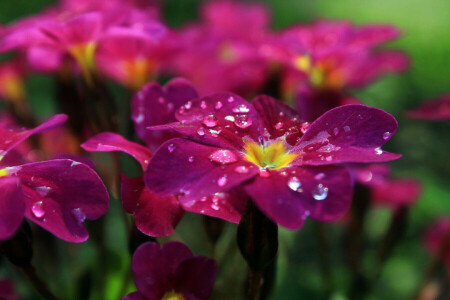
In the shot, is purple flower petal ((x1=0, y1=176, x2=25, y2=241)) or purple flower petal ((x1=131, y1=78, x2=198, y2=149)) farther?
purple flower petal ((x1=131, y1=78, x2=198, y2=149))

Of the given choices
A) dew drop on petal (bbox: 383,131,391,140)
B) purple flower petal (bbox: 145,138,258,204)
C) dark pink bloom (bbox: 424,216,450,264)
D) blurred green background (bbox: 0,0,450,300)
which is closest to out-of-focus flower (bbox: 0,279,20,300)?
blurred green background (bbox: 0,0,450,300)

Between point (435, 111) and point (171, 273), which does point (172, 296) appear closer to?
point (171, 273)

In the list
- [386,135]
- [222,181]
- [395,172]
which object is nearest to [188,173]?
[222,181]

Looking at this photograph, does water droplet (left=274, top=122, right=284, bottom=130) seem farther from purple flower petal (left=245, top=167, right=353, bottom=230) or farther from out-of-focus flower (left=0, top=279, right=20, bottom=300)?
out-of-focus flower (left=0, top=279, right=20, bottom=300)

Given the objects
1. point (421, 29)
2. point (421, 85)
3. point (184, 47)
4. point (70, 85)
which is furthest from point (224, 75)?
point (421, 29)

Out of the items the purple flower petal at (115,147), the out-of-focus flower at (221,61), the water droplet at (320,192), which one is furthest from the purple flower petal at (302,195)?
the out-of-focus flower at (221,61)

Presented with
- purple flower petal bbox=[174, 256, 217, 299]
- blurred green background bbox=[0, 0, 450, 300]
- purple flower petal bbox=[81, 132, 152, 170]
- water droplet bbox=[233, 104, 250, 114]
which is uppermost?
water droplet bbox=[233, 104, 250, 114]
